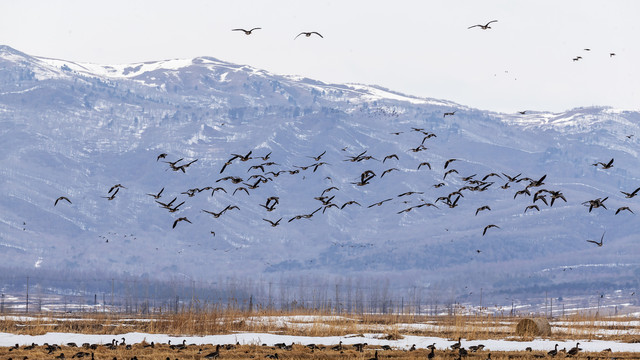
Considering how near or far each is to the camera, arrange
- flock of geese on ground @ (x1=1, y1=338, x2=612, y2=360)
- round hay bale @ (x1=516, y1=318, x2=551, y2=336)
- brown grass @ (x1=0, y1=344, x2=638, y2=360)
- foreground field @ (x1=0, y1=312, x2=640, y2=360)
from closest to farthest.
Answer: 1. brown grass @ (x1=0, y1=344, x2=638, y2=360)
2. flock of geese on ground @ (x1=1, y1=338, x2=612, y2=360)
3. foreground field @ (x1=0, y1=312, x2=640, y2=360)
4. round hay bale @ (x1=516, y1=318, x2=551, y2=336)

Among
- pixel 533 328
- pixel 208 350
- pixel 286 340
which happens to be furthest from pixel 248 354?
pixel 533 328

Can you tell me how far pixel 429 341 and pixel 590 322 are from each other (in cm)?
2153

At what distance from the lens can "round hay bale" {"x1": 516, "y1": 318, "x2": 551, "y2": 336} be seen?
56406 millimetres

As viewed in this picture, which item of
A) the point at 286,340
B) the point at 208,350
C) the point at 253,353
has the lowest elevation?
the point at 286,340

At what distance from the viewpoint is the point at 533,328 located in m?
56.6

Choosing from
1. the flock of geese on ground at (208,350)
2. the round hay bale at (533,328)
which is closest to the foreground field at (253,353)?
the flock of geese on ground at (208,350)

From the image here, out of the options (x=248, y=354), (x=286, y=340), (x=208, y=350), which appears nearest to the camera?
(x=248, y=354)

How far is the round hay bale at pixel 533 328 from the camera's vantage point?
56.4 m

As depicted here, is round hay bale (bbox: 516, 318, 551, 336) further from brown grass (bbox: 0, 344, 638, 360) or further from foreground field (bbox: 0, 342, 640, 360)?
brown grass (bbox: 0, 344, 638, 360)

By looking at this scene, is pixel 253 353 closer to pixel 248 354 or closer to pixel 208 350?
pixel 248 354

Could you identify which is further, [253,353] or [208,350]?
[208,350]

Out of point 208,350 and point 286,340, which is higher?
point 208,350

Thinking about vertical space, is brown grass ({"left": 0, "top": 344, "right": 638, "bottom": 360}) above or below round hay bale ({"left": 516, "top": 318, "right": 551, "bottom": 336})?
above

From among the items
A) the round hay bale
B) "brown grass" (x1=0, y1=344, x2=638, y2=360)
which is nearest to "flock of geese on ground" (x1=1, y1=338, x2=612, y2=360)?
"brown grass" (x1=0, y1=344, x2=638, y2=360)
